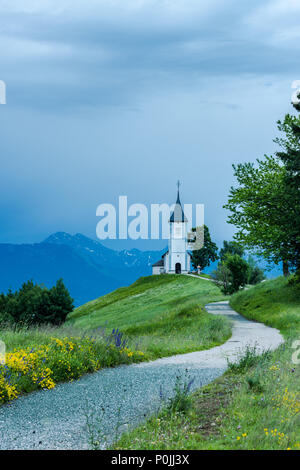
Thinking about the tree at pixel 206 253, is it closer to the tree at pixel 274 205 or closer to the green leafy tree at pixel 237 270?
the green leafy tree at pixel 237 270

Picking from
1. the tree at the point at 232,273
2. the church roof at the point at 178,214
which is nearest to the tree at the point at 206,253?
the church roof at the point at 178,214

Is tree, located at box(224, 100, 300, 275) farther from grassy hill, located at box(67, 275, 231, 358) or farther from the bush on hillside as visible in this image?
the bush on hillside

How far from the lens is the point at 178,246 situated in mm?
99438

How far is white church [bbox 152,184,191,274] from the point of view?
9825 centimetres

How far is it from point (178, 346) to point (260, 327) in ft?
31.8

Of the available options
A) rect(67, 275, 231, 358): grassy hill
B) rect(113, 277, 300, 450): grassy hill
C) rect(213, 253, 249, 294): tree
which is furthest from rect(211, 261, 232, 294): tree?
rect(113, 277, 300, 450): grassy hill

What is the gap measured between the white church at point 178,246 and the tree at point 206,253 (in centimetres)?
544

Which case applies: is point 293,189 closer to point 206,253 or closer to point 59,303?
point 59,303

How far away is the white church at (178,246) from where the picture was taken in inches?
3868

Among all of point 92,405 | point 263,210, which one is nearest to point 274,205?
point 263,210

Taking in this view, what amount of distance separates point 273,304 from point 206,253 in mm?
58492

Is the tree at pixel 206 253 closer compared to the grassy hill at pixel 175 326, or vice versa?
the grassy hill at pixel 175 326

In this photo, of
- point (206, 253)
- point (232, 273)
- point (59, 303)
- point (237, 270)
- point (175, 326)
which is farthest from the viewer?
point (206, 253)
